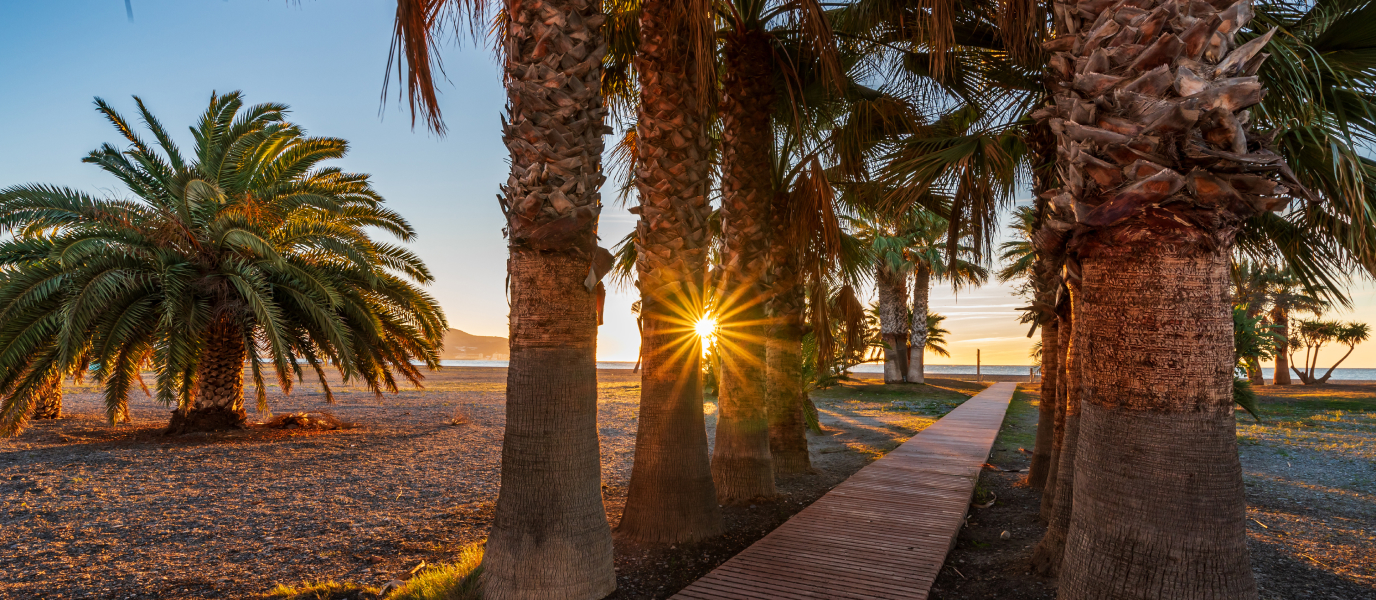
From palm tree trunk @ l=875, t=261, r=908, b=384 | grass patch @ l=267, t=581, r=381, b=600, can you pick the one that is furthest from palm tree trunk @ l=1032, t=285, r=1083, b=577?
palm tree trunk @ l=875, t=261, r=908, b=384

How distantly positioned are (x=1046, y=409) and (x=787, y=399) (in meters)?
2.76

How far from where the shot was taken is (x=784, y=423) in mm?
7727

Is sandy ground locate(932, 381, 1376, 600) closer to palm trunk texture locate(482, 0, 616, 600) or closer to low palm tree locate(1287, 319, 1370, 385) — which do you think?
palm trunk texture locate(482, 0, 616, 600)

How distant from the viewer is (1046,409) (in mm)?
6891

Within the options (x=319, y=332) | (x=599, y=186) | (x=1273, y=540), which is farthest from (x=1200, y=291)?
(x=319, y=332)

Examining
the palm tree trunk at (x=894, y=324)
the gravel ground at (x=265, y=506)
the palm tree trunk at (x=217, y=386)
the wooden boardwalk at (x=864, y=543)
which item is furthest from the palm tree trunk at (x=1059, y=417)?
the palm tree trunk at (x=894, y=324)

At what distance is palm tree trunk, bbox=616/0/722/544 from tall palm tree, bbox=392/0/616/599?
1.00 m

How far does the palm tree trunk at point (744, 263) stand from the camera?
6359mm

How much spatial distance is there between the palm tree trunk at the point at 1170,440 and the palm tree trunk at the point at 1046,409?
4.22 m

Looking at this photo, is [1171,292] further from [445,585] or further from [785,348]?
[785,348]

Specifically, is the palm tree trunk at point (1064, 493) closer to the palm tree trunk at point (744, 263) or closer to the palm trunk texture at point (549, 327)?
the palm tree trunk at point (744, 263)

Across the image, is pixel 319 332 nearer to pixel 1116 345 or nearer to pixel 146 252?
pixel 146 252

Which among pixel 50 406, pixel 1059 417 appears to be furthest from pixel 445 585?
pixel 50 406

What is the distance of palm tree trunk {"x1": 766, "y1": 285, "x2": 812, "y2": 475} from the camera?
750 cm
